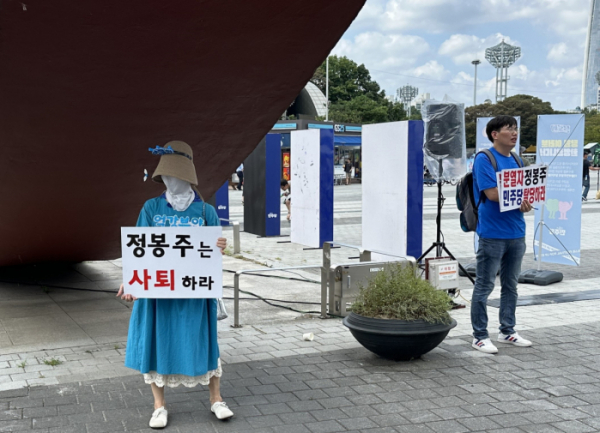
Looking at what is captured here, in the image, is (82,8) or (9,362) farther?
(9,362)

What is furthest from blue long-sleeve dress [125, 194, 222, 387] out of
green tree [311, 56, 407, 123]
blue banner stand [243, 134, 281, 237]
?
green tree [311, 56, 407, 123]

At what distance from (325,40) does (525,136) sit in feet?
228

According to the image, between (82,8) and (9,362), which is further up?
(82,8)

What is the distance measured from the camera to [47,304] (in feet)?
24.6

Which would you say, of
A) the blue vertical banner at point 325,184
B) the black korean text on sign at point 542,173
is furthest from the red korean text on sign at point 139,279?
the blue vertical banner at point 325,184

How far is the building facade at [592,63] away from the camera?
136750mm

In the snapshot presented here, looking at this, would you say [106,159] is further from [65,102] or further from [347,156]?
[347,156]

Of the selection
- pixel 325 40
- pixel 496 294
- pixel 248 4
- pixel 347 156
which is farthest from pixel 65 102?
pixel 347 156

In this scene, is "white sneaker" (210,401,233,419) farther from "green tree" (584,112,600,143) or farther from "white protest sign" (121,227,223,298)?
"green tree" (584,112,600,143)

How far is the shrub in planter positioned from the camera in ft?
16.6

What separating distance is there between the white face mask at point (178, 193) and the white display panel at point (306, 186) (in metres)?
8.42

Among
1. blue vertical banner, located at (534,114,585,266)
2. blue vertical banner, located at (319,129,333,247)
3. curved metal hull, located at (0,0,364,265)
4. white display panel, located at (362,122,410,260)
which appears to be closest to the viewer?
curved metal hull, located at (0,0,364,265)

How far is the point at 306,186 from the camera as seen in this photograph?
12930 millimetres

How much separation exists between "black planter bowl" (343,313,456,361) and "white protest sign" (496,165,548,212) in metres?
1.11
